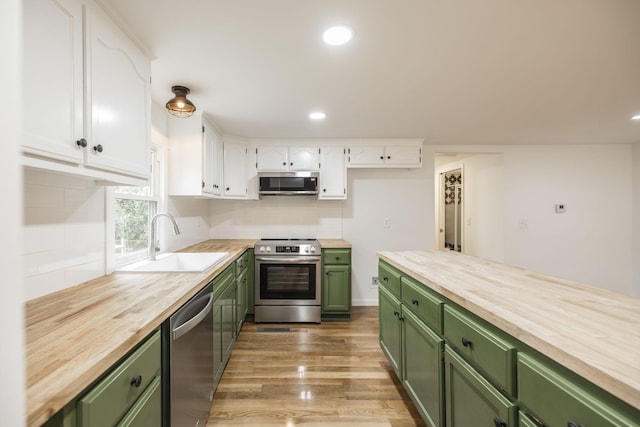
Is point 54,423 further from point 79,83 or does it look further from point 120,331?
point 79,83

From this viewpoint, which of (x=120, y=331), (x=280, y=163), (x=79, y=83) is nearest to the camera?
(x=120, y=331)

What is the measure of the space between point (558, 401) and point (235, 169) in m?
3.39

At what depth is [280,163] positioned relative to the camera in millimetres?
3529

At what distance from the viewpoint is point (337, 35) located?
146cm

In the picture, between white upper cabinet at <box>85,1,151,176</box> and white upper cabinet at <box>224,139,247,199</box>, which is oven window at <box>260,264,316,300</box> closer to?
white upper cabinet at <box>224,139,247,199</box>

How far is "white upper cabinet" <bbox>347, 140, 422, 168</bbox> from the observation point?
3568 millimetres

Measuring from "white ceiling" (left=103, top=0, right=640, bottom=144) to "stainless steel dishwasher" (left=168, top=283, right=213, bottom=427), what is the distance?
1.42 m

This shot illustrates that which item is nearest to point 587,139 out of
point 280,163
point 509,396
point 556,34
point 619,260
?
point 619,260

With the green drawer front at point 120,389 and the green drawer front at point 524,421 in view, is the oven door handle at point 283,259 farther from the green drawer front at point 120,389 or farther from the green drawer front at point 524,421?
the green drawer front at point 524,421

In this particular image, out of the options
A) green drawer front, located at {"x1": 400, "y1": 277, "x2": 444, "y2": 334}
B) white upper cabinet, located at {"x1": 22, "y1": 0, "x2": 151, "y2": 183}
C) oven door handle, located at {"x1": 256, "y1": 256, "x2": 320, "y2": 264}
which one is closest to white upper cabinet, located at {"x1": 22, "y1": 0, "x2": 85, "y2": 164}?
white upper cabinet, located at {"x1": 22, "y1": 0, "x2": 151, "y2": 183}

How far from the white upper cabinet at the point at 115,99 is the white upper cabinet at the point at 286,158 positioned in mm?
1970

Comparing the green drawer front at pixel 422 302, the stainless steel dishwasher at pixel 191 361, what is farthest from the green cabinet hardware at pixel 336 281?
the stainless steel dishwasher at pixel 191 361

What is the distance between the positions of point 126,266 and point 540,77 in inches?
126

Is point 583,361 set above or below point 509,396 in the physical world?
above
